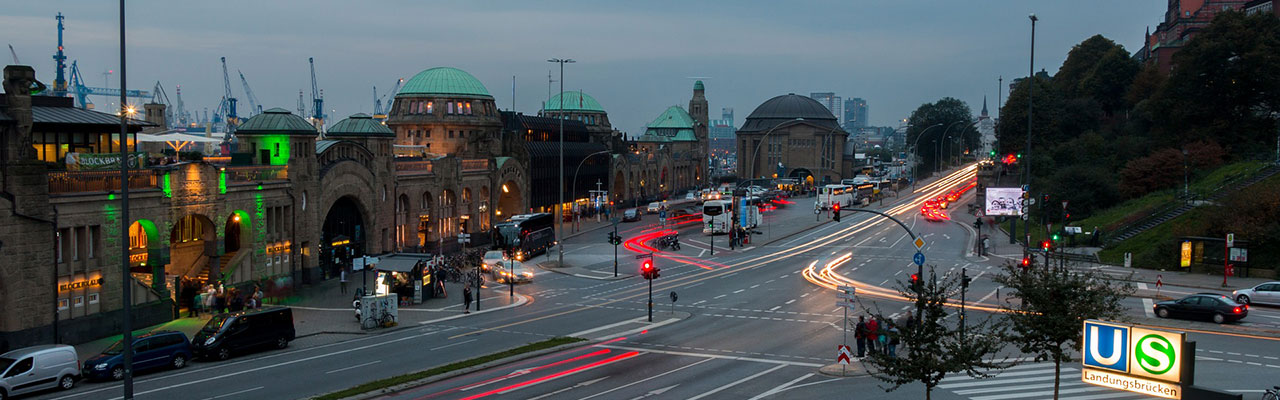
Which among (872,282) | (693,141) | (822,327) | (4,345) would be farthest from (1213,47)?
(693,141)

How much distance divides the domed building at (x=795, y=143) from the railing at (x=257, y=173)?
4726 inches

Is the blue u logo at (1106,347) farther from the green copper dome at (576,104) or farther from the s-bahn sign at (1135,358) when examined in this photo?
the green copper dome at (576,104)

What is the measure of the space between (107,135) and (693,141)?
128 m

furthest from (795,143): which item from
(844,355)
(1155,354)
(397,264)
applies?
(1155,354)

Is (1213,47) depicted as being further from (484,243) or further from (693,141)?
(693,141)

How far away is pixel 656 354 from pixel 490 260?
28723mm

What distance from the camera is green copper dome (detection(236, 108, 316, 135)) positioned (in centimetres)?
5178

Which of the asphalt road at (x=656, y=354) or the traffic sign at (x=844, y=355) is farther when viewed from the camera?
the traffic sign at (x=844, y=355)

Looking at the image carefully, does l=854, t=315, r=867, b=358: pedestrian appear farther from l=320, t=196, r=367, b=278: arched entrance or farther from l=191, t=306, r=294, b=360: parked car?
l=320, t=196, r=367, b=278: arched entrance

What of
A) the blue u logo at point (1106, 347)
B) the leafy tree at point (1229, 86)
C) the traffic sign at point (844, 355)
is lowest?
the traffic sign at point (844, 355)

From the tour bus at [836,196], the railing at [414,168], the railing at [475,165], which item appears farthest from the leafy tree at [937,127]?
the railing at [414,168]

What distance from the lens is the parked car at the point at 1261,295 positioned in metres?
43.2

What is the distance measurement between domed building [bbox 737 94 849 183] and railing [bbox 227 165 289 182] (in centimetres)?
12004

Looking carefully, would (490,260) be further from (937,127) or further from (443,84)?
(937,127)
